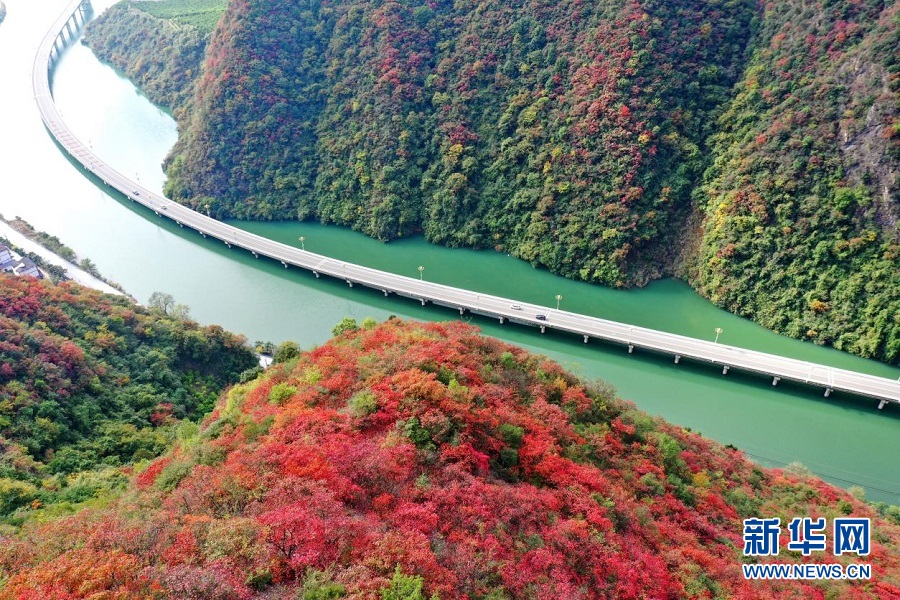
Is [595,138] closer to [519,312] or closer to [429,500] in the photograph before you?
[519,312]

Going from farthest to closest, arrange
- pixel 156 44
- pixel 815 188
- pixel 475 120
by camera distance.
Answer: pixel 156 44 → pixel 475 120 → pixel 815 188

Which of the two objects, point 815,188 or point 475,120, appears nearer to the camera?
point 815,188

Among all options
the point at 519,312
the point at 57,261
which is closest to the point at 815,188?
the point at 519,312

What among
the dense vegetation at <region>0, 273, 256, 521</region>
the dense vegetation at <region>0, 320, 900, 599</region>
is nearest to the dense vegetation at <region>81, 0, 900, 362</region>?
the dense vegetation at <region>0, 320, 900, 599</region>

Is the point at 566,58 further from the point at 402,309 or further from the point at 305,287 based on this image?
the point at 305,287

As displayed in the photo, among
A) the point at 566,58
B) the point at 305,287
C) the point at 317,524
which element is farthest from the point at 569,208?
the point at 317,524

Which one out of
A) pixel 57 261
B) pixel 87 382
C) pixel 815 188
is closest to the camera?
pixel 87 382
